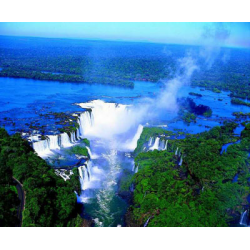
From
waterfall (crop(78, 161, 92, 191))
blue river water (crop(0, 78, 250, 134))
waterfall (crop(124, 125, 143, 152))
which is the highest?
blue river water (crop(0, 78, 250, 134))

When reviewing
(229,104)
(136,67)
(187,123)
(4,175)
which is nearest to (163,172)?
(4,175)

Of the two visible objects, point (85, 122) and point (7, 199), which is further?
point (85, 122)

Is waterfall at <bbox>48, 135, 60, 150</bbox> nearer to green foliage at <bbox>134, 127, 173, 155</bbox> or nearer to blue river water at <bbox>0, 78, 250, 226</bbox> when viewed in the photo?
blue river water at <bbox>0, 78, 250, 226</bbox>

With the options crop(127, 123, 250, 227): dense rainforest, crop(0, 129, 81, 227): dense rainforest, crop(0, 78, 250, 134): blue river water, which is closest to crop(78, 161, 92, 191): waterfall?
crop(0, 129, 81, 227): dense rainforest

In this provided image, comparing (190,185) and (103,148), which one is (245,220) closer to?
(190,185)

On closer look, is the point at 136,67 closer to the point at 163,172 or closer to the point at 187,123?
the point at 187,123

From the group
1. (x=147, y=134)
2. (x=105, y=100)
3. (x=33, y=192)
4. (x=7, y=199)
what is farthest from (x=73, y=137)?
(x=7, y=199)
